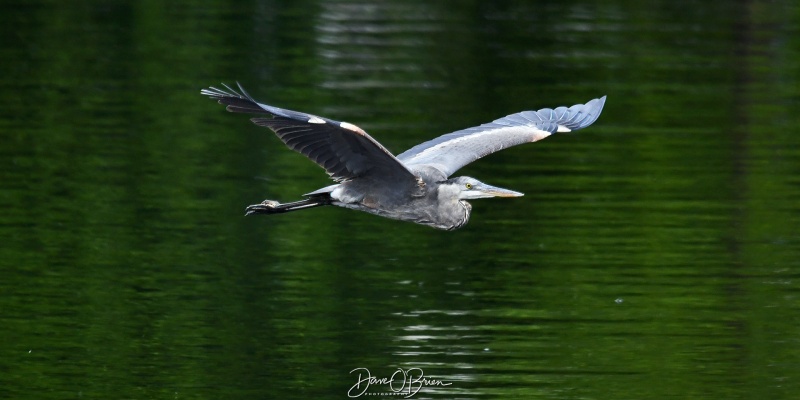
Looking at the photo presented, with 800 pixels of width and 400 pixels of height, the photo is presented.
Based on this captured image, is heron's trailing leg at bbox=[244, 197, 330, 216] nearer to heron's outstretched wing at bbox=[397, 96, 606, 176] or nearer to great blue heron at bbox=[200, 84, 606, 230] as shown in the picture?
great blue heron at bbox=[200, 84, 606, 230]

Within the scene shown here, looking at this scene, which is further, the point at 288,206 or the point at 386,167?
the point at 288,206

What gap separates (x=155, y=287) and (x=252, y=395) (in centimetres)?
300

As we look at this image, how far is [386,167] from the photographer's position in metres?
10.6

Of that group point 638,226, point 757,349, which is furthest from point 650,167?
point 757,349

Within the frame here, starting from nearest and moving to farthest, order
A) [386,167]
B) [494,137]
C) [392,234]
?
[386,167] → [494,137] → [392,234]

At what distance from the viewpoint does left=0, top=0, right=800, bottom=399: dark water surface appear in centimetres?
1234

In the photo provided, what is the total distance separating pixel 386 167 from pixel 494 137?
5.30 feet

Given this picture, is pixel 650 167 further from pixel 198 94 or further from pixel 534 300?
pixel 198 94

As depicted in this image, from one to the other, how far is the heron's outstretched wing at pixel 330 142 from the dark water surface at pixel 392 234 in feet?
6.31
